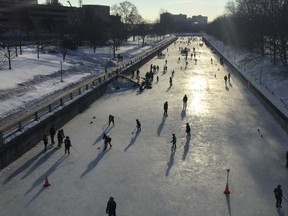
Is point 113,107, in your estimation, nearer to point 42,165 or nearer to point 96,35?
point 42,165

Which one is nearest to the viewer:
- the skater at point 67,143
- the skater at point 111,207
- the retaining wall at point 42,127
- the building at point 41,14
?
the skater at point 111,207

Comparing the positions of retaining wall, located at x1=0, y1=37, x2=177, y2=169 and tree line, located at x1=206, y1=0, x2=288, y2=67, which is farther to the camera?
tree line, located at x1=206, y1=0, x2=288, y2=67

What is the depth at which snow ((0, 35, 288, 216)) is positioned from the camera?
43.0ft

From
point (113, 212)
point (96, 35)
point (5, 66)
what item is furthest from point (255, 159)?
point (96, 35)

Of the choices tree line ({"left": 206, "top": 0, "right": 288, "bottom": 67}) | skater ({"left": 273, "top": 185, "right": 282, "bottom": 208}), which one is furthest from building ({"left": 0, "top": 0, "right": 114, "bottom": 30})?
skater ({"left": 273, "top": 185, "right": 282, "bottom": 208})

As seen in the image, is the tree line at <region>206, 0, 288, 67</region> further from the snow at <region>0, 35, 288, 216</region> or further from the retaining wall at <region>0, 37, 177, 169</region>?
the retaining wall at <region>0, 37, 177, 169</region>

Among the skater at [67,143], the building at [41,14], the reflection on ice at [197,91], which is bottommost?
the reflection on ice at [197,91]

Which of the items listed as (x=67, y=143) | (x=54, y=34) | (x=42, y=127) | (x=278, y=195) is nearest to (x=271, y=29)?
(x=42, y=127)

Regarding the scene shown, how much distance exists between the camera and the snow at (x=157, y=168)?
13109 mm

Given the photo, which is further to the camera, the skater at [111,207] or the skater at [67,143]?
the skater at [67,143]

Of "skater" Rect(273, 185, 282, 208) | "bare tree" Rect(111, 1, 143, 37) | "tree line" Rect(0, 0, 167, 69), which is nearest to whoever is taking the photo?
"skater" Rect(273, 185, 282, 208)

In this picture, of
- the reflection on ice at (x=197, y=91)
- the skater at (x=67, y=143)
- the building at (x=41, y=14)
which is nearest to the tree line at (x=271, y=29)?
the reflection on ice at (x=197, y=91)

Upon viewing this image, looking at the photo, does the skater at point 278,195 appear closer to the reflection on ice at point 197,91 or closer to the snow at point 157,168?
the snow at point 157,168

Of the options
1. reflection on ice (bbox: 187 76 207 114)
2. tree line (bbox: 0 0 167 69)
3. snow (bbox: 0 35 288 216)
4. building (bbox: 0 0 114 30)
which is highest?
building (bbox: 0 0 114 30)
